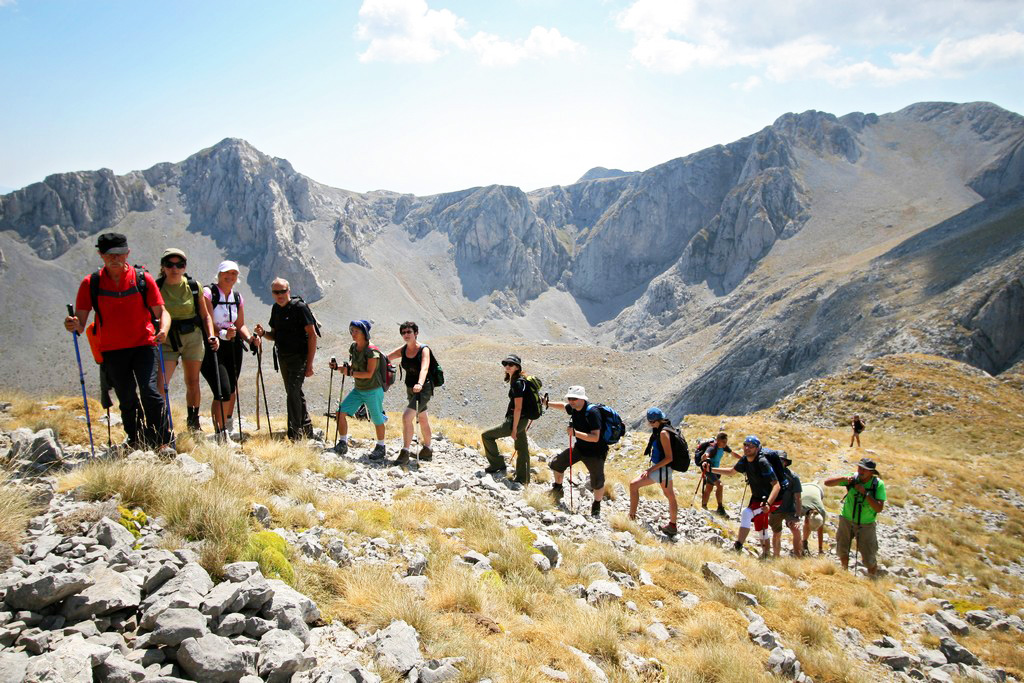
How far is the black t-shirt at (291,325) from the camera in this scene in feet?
31.0

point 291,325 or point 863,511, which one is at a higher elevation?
point 291,325

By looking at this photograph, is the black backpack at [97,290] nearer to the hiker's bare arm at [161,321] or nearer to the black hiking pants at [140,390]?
the hiker's bare arm at [161,321]

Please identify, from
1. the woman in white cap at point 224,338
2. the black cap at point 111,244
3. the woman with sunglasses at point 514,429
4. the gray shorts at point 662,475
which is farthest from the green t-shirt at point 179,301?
the gray shorts at point 662,475

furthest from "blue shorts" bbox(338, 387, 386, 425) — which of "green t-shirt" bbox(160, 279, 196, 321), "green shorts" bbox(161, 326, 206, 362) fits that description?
"green t-shirt" bbox(160, 279, 196, 321)

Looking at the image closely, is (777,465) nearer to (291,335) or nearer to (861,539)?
(861,539)

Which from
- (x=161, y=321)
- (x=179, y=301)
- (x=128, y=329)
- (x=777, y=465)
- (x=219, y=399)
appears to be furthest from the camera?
(x=777, y=465)

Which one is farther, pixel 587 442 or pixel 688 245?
pixel 688 245

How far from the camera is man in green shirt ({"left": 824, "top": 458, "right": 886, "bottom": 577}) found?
11.1 meters

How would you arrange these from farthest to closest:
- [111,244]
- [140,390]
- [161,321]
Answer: [161,321]
[140,390]
[111,244]

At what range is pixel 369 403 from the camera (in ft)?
32.1

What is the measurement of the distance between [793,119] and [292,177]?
460 feet

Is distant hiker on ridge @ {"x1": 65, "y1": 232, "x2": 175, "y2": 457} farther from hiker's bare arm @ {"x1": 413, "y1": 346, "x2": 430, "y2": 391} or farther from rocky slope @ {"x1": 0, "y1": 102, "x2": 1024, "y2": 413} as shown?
rocky slope @ {"x1": 0, "y1": 102, "x2": 1024, "y2": 413}

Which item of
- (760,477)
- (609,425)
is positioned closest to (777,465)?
(760,477)

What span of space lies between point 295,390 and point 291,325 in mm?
1201
